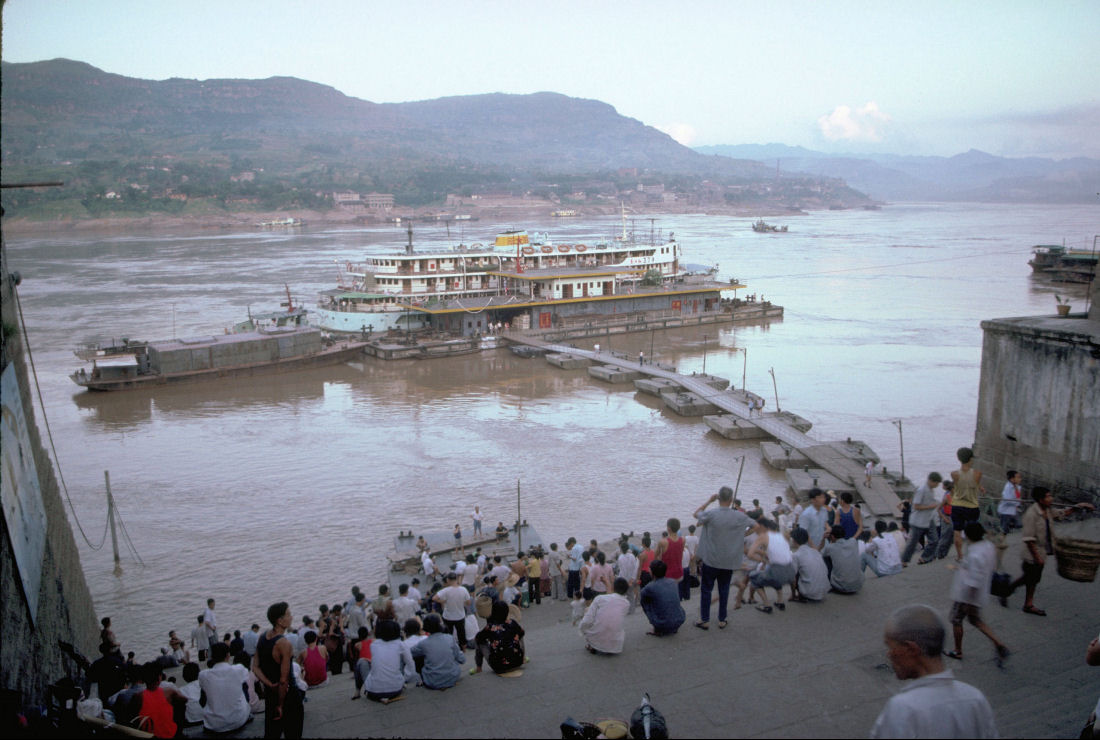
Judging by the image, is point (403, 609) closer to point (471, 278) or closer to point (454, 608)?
point (454, 608)

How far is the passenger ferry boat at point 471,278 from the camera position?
35031 mm

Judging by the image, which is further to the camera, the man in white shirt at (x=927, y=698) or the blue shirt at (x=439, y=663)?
the blue shirt at (x=439, y=663)

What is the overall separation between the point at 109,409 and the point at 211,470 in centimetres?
854

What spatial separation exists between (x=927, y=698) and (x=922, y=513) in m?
5.32

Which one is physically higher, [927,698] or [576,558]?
[927,698]

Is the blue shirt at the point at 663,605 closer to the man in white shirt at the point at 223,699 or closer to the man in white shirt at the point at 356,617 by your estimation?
the man in white shirt at the point at 223,699

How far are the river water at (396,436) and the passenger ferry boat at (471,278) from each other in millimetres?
4053

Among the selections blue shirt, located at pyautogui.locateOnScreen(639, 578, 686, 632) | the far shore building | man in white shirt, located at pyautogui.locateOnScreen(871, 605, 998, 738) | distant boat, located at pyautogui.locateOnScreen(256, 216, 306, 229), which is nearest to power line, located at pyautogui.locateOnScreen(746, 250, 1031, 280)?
the far shore building

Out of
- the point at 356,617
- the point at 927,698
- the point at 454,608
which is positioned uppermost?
Result: the point at 927,698

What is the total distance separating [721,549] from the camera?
5.41 m

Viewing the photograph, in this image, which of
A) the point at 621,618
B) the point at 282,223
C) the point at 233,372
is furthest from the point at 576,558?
the point at 282,223

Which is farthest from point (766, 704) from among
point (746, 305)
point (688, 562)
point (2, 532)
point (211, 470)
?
point (746, 305)

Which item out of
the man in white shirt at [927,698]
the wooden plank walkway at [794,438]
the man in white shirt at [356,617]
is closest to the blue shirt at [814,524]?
the man in white shirt at [927,698]

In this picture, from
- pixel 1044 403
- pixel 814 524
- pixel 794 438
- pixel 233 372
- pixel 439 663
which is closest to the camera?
pixel 439 663
